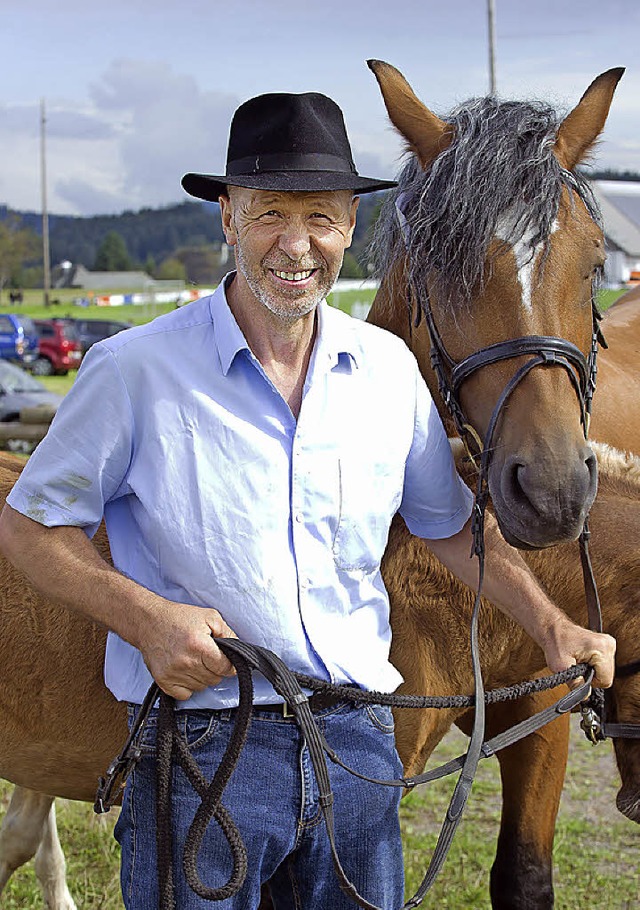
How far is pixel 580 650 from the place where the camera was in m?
2.18

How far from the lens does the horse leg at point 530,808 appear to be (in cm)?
333

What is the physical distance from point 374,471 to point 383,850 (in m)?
0.79

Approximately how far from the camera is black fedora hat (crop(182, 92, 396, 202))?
2072mm

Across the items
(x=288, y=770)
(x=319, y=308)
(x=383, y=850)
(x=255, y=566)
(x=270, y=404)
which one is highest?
(x=319, y=308)

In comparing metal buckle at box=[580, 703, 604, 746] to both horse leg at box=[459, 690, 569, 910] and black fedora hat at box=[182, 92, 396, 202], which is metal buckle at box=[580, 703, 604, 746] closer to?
horse leg at box=[459, 690, 569, 910]

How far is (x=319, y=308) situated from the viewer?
229cm

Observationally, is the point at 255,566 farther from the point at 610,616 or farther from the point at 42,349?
the point at 42,349

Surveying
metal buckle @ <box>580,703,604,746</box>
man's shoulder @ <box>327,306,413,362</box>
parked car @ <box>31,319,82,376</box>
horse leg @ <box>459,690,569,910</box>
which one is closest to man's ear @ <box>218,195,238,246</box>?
man's shoulder @ <box>327,306,413,362</box>

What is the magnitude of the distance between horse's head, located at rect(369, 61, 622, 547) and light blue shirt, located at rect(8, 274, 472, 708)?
0.35 m

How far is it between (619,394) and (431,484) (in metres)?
2.44

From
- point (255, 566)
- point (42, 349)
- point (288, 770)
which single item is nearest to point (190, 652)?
point (255, 566)

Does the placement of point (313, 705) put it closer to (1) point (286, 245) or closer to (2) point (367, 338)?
(2) point (367, 338)

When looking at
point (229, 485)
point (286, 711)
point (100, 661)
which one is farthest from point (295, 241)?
point (100, 661)

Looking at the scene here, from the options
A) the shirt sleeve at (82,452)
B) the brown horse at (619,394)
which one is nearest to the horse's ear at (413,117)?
the shirt sleeve at (82,452)
